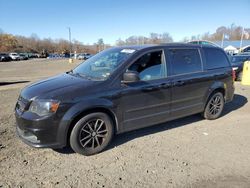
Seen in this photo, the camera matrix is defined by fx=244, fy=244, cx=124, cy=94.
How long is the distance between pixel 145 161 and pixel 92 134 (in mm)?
991

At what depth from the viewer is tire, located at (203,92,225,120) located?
5.91m

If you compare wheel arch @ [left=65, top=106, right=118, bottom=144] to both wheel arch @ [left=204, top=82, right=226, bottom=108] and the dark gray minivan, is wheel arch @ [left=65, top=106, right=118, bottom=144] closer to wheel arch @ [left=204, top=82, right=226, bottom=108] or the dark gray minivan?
the dark gray minivan

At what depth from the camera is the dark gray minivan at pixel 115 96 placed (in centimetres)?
378

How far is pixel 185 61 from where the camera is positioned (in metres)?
5.22

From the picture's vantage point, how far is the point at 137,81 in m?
4.32

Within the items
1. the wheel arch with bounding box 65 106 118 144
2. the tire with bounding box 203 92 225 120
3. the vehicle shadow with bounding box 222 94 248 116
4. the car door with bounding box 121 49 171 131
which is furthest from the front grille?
the vehicle shadow with bounding box 222 94 248 116

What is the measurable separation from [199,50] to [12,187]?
4531mm

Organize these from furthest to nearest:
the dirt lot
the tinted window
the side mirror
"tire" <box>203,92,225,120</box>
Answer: the tinted window
"tire" <box>203,92,225,120</box>
the side mirror
the dirt lot

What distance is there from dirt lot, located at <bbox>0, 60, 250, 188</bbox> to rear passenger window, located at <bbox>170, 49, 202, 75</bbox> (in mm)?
1314

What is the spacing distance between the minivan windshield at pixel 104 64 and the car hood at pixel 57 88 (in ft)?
0.95

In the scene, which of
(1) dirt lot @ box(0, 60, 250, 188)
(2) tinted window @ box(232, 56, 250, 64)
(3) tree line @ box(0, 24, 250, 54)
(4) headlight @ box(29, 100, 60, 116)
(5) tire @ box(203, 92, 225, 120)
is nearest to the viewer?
(1) dirt lot @ box(0, 60, 250, 188)

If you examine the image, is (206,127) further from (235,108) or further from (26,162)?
(26,162)

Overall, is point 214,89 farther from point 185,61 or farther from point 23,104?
point 23,104

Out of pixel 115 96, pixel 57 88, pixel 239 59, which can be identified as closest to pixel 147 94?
pixel 115 96
